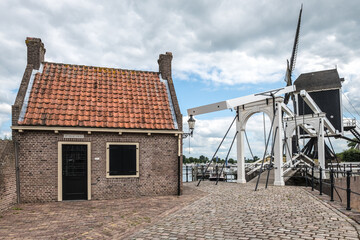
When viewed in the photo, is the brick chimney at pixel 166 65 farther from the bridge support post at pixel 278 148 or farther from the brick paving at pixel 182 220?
the brick paving at pixel 182 220

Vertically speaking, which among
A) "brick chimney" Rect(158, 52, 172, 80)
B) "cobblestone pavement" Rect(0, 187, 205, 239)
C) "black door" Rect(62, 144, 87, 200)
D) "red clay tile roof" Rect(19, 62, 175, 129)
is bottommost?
"cobblestone pavement" Rect(0, 187, 205, 239)

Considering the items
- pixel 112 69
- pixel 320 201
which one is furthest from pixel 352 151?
pixel 112 69

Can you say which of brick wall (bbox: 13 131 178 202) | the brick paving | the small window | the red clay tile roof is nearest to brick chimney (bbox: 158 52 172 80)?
the red clay tile roof

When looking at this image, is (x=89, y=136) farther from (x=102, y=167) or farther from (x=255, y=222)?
(x=255, y=222)

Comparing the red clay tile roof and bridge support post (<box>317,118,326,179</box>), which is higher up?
the red clay tile roof

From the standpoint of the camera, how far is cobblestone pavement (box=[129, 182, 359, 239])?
5809 mm

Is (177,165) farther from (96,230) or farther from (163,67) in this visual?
(96,230)

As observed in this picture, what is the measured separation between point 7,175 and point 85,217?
3477 millimetres

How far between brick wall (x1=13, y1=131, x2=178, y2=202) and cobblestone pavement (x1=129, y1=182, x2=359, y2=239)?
2.44 meters

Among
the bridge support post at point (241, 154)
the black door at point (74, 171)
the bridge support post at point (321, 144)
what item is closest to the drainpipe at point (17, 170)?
the black door at point (74, 171)

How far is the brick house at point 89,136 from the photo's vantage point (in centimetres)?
1051

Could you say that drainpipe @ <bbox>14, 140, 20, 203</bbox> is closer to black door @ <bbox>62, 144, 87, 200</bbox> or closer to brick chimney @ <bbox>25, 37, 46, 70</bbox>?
black door @ <bbox>62, 144, 87, 200</bbox>

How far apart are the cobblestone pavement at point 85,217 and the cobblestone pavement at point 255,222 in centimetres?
61

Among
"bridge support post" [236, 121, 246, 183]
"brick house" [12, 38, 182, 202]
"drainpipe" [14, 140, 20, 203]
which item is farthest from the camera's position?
"bridge support post" [236, 121, 246, 183]
